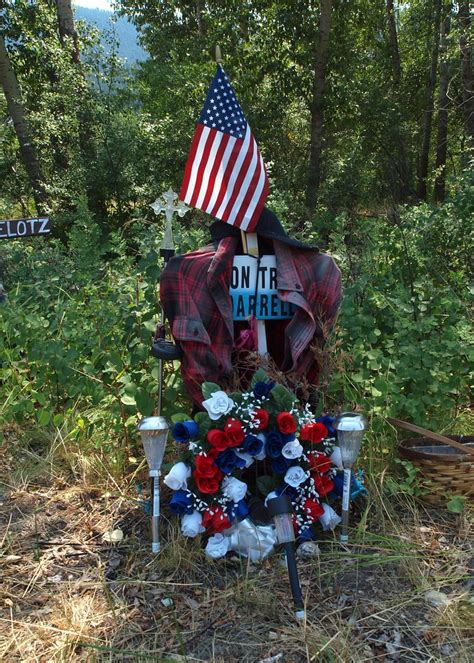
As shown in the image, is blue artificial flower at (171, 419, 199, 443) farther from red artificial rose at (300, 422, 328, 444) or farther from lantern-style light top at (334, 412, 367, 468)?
lantern-style light top at (334, 412, 367, 468)

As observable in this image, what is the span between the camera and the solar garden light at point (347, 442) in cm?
235

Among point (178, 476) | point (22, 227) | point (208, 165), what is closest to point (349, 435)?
point (178, 476)

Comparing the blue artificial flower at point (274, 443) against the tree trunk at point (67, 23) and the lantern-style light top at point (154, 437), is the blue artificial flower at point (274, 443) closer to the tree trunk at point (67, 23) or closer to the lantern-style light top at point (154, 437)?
the lantern-style light top at point (154, 437)

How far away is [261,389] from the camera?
238 centimetres

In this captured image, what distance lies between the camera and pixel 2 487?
9.80 feet

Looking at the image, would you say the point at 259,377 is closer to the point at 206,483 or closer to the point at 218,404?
the point at 218,404

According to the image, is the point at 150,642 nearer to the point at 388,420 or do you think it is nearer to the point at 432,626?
the point at 432,626

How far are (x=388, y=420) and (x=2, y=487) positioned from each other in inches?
77.4

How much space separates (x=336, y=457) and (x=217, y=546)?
0.61 m

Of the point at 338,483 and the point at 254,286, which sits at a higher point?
the point at 254,286

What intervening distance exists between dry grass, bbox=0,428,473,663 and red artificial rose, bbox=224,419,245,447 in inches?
19.3

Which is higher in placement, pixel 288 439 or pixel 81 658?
pixel 288 439

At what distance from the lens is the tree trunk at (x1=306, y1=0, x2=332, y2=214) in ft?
31.0

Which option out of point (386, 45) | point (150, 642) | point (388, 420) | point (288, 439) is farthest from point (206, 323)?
point (386, 45)
